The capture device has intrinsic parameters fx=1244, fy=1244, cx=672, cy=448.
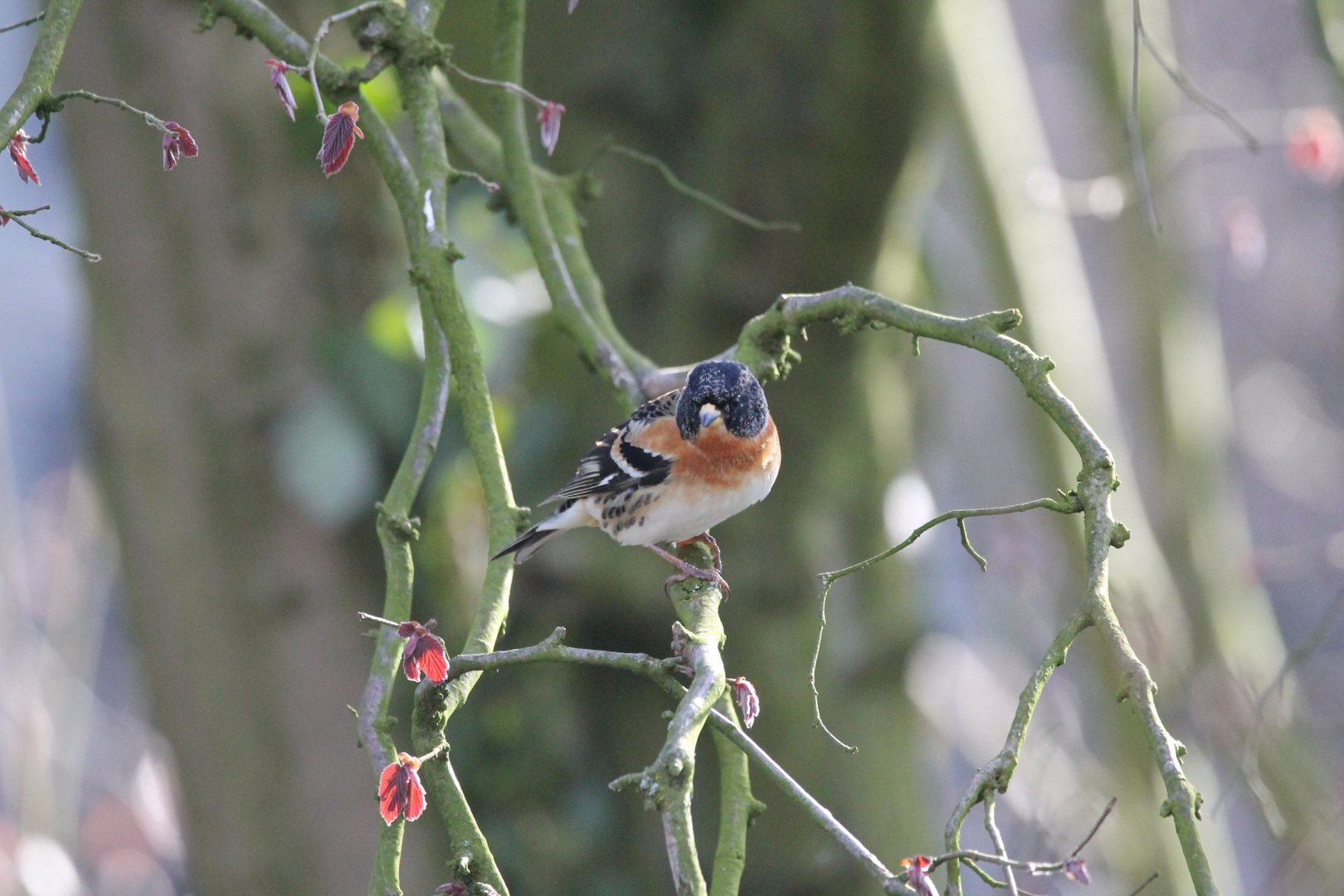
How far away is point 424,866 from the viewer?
14.2 ft

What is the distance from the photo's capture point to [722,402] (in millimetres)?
2795

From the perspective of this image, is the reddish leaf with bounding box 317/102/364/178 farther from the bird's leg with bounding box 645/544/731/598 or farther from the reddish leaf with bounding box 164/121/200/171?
the bird's leg with bounding box 645/544/731/598

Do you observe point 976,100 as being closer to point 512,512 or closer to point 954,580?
point 512,512

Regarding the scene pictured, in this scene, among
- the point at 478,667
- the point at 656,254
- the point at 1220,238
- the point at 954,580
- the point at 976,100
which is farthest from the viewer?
the point at 954,580

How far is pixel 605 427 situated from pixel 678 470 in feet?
4.20

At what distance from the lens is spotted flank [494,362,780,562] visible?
2990 mm

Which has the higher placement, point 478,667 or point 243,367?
point 243,367

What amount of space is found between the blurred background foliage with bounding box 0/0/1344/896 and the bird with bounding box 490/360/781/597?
74 centimetres

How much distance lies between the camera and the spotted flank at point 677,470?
9.81 feet

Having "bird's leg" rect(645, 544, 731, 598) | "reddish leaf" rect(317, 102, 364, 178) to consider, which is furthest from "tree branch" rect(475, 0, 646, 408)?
"reddish leaf" rect(317, 102, 364, 178)

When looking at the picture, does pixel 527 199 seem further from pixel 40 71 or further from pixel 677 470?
pixel 40 71

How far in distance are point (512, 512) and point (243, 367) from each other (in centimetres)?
238

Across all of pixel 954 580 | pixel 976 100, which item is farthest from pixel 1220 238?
pixel 954 580

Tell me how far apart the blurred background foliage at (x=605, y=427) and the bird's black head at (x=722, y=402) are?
1.03m
